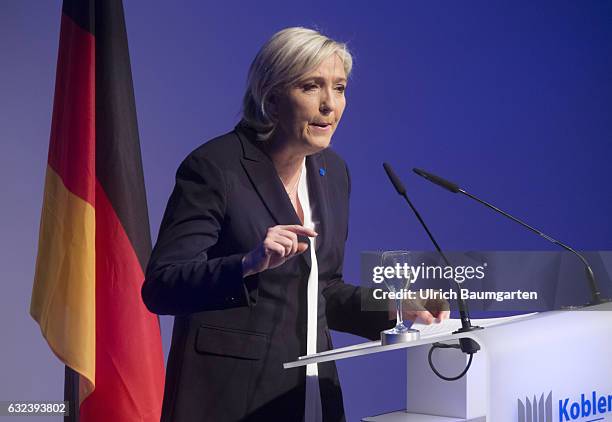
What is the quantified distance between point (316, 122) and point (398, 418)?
0.81 m

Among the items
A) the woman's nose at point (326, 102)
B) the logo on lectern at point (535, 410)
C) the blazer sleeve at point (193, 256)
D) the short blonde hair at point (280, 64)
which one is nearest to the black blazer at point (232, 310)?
the blazer sleeve at point (193, 256)

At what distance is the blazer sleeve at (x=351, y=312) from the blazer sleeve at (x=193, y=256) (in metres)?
0.34

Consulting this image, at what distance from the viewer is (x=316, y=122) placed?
233 cm

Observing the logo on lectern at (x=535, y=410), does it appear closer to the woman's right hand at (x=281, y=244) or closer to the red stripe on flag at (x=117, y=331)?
the woman's right hand at (x=281, y=244)

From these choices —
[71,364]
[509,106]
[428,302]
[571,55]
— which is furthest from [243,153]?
[571,55]

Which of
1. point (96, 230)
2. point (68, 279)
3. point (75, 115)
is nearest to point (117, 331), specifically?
point (68, 279)

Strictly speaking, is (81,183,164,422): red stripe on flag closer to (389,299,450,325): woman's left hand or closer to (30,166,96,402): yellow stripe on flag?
(30,166,96,402): yellow stripe on flag

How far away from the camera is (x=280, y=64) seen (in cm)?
228

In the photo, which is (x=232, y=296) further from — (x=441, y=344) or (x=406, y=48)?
(x=406, y=48)

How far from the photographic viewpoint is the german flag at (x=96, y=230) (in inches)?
113

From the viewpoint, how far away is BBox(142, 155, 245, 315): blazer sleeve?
74.9 inches

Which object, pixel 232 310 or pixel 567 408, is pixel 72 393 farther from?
pixel 567 408

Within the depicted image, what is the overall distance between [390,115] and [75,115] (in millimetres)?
1436

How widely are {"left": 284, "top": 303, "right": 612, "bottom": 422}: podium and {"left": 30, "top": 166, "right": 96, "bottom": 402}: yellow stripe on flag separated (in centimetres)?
118
